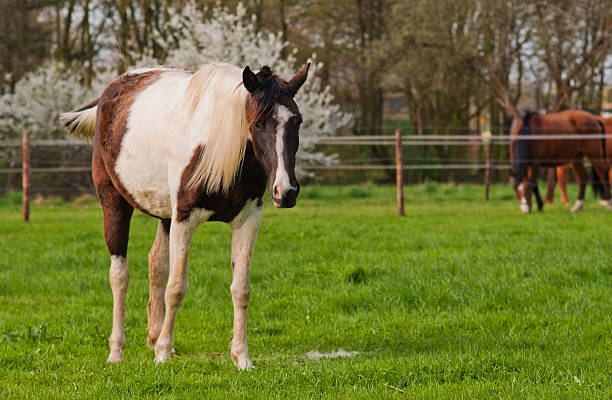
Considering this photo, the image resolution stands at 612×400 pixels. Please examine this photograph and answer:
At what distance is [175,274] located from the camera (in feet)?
14.0

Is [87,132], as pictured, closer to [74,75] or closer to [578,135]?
[578,135]

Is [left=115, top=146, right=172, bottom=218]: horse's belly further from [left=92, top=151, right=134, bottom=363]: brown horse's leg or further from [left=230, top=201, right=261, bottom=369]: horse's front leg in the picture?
[left=230, top=201, right=261, bottom=369]: horse's front leg

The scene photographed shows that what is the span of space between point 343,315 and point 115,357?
6.40 ft

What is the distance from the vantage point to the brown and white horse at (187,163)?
12.4ft

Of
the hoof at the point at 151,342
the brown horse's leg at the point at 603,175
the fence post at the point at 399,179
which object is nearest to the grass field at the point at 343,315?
the hoof at the point at 151,342

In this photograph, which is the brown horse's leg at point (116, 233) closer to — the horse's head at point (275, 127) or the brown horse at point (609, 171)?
the horse's head at point (275, 127)

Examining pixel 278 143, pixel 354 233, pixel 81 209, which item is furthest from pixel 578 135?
pixel 278 143

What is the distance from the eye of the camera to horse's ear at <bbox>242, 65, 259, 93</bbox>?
12.2ft

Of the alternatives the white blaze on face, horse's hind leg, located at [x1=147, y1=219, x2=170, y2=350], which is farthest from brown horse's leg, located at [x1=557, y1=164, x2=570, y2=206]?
the white blaze on face

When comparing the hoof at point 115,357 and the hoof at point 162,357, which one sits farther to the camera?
the hoof at point 115,357

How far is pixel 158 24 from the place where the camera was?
21.9 meters

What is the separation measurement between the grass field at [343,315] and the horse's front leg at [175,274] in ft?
0.43

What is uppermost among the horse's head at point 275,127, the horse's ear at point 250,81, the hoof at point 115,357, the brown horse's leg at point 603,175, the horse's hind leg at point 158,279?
the horse's ear at point 250,81

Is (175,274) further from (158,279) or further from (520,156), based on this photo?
(520,156)
